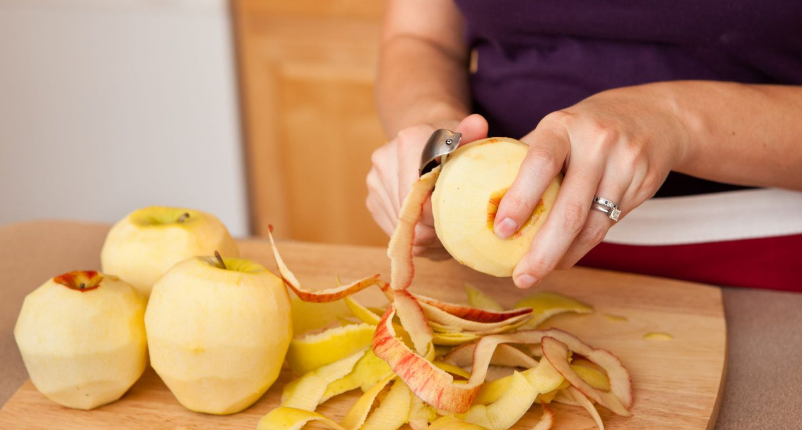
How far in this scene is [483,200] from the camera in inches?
25.4

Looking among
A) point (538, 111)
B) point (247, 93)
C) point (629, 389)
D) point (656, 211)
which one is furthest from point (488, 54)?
point (247, 93)

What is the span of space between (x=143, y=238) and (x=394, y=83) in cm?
45

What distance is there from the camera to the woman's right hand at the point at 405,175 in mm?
710

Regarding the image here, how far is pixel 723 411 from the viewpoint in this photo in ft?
2.42

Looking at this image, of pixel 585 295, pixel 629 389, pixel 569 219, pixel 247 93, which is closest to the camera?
pixel 569 219

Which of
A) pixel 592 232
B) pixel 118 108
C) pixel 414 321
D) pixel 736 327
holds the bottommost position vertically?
pixel 118 108

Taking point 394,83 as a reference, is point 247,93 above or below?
below

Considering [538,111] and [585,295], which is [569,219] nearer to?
[585,295]

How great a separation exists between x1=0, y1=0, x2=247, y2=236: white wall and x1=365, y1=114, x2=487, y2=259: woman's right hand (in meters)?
1.63

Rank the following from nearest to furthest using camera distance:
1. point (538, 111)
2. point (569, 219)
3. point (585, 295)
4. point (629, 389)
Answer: point (569, 219) → point (629, 389) → point (585, 295) → point (538, 111)

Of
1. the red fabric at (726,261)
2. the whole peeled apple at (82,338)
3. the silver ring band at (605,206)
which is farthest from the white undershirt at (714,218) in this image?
the whole peeled apple at (82,338)

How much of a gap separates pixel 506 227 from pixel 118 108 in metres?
2.20

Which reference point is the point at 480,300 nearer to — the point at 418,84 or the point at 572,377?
the point at 572,377

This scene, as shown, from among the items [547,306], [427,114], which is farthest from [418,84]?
[547,306]
